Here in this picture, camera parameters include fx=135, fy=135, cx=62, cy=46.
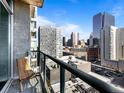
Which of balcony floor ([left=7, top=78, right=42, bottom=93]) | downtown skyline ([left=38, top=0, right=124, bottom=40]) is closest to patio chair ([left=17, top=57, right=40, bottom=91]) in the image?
balcony floor ([left=7, top=78, right=42, bottom=93])

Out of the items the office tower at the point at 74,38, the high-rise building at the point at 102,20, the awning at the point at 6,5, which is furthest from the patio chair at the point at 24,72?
the high-rise building at the point at 102,20

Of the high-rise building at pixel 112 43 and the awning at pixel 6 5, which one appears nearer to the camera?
the awning at pixel 6 5

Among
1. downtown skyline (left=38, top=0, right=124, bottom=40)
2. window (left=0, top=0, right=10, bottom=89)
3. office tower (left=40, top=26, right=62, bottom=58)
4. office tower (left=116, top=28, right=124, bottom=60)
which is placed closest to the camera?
window (left=0, top=0, right=10, bottom=89)

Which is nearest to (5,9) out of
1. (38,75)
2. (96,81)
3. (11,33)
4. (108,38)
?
(11,33)

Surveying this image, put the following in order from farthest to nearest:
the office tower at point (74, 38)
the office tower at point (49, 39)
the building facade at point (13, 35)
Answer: the office tower at point (74, 38) → the office tower at point (49, 39) → the building facade at point (13, 35)

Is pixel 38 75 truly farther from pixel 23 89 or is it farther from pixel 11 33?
pixel 11 33

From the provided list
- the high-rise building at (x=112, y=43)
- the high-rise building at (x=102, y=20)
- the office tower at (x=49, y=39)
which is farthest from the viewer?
the high-rise building at (x=102, y=20)

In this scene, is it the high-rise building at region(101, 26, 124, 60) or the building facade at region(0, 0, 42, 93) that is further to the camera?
the high-rise building at region(101, 26, 124, 60)

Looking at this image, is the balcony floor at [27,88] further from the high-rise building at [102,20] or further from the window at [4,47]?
the high-rise building at [102,20]

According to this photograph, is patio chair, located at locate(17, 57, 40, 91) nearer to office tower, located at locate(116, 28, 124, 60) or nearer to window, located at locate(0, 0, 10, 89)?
window, located at locate(0, 0, 10, 89)

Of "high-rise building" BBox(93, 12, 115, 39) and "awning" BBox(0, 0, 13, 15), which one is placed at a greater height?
"high-rise building" BBox(93, 12, 115, 39)

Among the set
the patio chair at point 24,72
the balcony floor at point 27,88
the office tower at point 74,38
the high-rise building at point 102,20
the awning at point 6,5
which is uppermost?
the high-rise building at point 102,20

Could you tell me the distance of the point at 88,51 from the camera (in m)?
36.9

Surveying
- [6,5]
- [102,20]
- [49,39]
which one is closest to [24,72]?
[6,5]
